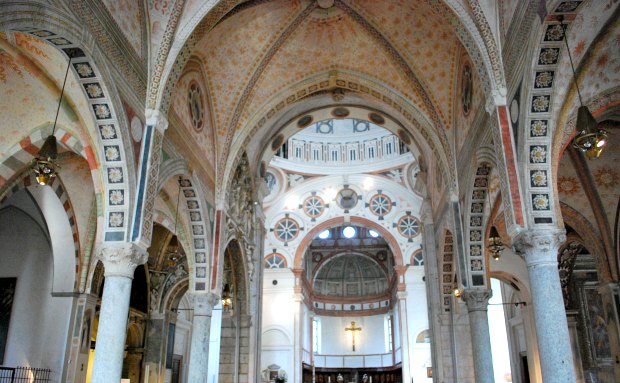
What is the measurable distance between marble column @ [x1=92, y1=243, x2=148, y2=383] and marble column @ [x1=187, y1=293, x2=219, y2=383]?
4.04 metres

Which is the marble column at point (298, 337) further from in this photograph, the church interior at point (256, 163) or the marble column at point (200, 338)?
the marble column at point (200, 338)

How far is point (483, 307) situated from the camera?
39.9 feet

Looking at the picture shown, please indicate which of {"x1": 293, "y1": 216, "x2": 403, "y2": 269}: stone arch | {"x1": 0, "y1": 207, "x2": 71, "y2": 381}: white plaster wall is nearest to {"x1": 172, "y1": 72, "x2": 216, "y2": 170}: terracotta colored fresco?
{"x1": 0, "y1": 207, "x2": 71, "y2": 381}: white plaster wall

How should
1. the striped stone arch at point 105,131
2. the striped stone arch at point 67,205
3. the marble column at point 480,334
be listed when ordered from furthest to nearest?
the striped stone arch at point 67,205 < the marble column at point 480,334 < the striped stone arch at point 105,131

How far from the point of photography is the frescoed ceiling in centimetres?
1274

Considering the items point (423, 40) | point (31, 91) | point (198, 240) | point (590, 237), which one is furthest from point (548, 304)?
point (31, 91)

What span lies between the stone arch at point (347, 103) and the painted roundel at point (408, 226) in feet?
34.5

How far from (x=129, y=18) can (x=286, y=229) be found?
1918 cm

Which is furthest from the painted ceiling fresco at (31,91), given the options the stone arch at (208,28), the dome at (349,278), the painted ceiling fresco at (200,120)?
the dome at (349,278)

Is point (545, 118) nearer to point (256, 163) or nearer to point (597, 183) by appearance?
point (597, 183)

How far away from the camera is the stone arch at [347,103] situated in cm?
1430

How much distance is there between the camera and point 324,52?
14.6m

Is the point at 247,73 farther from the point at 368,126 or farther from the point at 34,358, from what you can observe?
the point at 368,126

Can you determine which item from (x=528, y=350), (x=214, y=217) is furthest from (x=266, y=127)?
(x=528, y=350)
